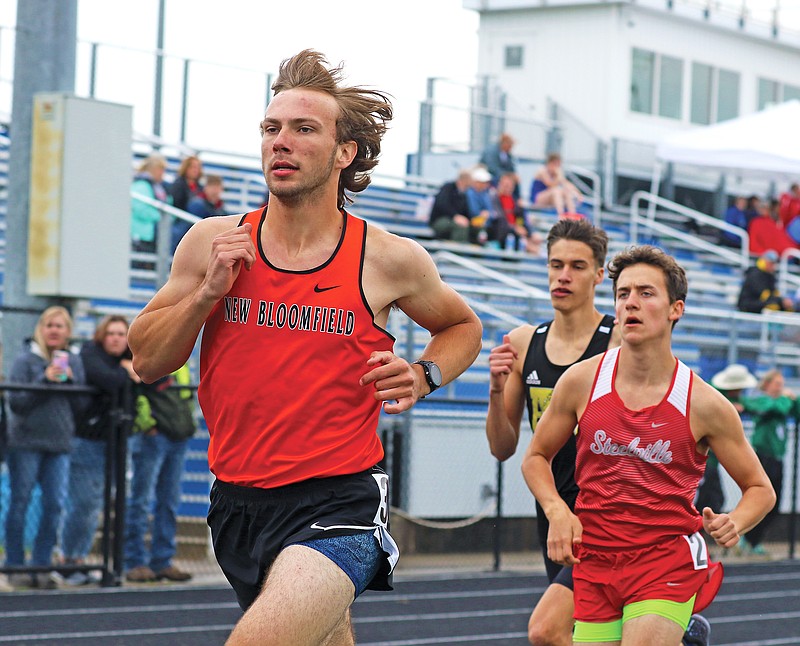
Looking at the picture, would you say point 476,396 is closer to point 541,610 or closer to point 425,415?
point 425,415

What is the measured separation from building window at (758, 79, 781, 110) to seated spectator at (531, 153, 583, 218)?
12.8 metres

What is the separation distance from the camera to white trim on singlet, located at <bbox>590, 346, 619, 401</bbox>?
5488 mm

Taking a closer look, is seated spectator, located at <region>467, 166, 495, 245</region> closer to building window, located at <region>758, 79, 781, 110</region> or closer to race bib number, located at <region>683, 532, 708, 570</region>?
race bib number, located at <region>683, 532, 708, 570</region>

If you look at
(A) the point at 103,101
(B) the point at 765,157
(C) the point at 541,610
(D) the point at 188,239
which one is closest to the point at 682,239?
(B) the point at 765,157

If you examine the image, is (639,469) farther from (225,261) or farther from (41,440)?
(41,440)

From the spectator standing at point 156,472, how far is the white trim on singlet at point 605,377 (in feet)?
19.8

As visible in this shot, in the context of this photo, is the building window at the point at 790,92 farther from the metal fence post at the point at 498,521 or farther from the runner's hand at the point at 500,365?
the runner's hand at the point at 500,365

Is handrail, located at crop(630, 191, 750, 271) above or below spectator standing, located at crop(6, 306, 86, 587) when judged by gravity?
above

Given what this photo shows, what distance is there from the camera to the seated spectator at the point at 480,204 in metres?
Answer: 17.9

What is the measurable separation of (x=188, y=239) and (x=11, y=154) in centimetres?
715

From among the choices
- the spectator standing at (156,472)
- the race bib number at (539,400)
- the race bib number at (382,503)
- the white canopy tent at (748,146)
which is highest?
the white canopy tent at (748,146)

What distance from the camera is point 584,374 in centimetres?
558

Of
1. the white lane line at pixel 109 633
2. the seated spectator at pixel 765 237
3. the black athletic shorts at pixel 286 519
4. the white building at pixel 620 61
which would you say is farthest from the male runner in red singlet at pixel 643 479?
the white building at pixel 620 61

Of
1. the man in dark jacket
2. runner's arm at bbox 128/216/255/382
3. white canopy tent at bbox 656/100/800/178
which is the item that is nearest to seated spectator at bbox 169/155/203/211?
the man in dark jacket
